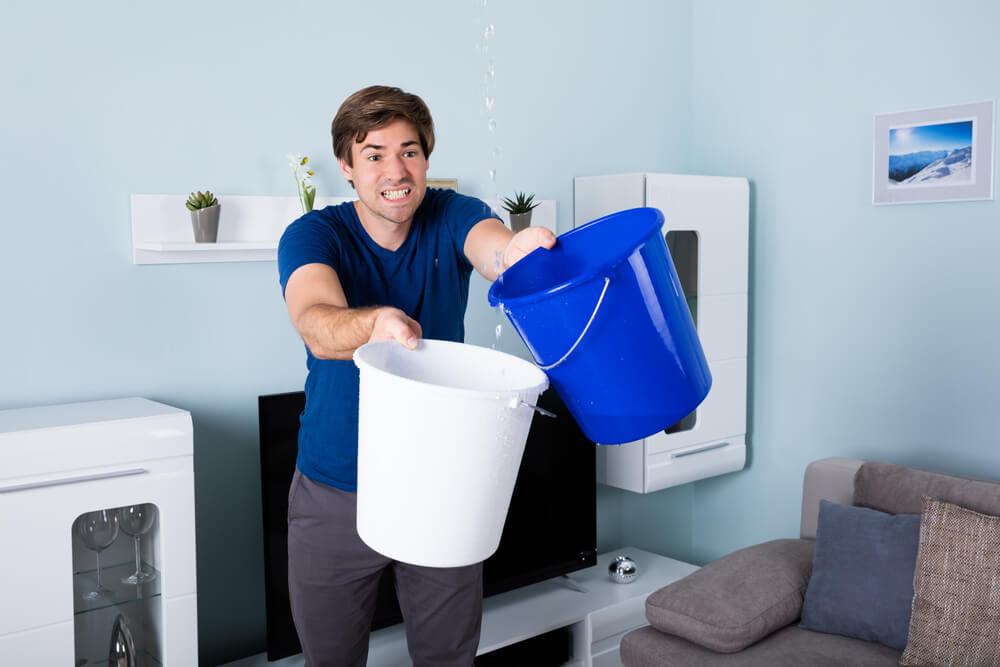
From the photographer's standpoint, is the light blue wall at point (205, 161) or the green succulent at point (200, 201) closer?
the light blue wall at point (205, 161)

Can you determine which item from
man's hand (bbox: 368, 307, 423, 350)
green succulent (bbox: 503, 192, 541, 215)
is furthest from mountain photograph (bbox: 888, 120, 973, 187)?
man's hand (bbox: 368, 307, 423, 350)

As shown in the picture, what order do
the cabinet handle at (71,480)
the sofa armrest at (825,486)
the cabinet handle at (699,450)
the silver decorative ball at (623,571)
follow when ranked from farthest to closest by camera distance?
the cabinet handle at (699,450), the silver decorative ball at (623,571), the sofa armrest at (825,486), the cabinet handle at (71,480)

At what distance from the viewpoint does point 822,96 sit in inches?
120

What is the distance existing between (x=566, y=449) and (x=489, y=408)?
172 centimetres

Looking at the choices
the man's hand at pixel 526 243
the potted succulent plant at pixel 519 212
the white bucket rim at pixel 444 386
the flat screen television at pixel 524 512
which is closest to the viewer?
the white bucket rim at pixel 444 386

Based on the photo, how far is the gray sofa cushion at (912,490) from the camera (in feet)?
7.40

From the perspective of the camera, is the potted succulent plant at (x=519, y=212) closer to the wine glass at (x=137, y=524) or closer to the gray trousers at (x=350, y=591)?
the gray trousers at (x=350, y=591)

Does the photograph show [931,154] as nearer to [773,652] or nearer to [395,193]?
[773,652]

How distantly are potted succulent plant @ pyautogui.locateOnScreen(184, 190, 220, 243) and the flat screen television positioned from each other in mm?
426

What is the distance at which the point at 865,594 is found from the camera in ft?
7.34

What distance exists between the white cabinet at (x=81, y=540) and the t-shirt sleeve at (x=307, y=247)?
1.82 feet

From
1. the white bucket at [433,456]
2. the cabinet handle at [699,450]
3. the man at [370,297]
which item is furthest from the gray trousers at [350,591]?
the cabinet handle at [699,450]

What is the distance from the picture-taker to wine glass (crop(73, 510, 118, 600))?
1.84m

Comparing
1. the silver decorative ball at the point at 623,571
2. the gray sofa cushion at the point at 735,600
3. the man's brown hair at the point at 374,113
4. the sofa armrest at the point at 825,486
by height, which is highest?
the man's brown hair at the point at 374,113
